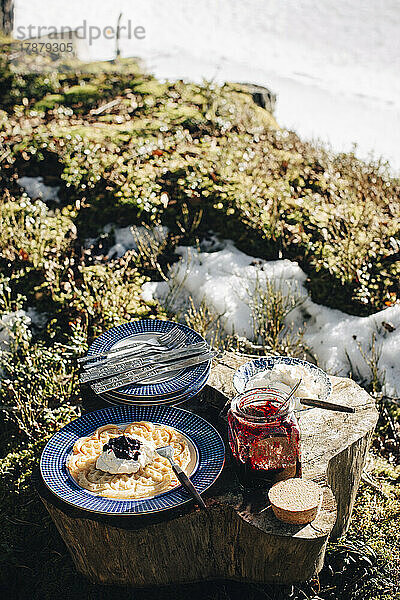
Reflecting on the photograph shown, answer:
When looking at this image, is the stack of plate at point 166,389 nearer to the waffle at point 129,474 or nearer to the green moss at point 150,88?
the waffle at point 129,474

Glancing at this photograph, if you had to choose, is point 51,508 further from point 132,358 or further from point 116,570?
point 132,358

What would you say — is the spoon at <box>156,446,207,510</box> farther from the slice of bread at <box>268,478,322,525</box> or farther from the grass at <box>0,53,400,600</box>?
the grass at <box>0,53,400,600</box>

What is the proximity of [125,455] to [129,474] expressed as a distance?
0.30ft

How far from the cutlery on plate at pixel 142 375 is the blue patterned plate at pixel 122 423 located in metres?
0.12

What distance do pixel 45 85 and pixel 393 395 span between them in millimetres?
6936

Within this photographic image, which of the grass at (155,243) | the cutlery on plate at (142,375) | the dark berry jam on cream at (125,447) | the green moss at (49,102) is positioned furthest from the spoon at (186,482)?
the green moss at (49,102)

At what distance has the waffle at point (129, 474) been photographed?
2.38 m

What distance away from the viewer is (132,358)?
2.99 metres

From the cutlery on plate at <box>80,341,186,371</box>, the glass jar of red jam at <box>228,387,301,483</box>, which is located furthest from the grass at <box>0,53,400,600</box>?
the cutlery on plate at <box>80,341,186,371</box>

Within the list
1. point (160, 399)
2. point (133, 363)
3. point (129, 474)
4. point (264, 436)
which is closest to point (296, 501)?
point (264, 436)

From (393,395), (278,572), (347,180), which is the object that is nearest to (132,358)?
(278,572)

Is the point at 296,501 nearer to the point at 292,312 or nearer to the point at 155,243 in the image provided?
the point at 292,312

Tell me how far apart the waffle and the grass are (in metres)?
0.96

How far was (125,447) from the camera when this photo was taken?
2.47 metres
